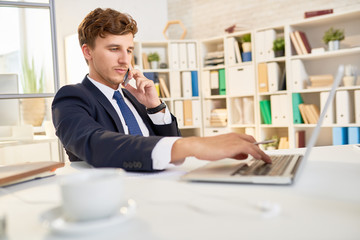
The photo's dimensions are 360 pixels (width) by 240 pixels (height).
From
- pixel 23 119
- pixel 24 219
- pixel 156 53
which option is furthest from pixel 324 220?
pixel 156 53

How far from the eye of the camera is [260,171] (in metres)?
0.93

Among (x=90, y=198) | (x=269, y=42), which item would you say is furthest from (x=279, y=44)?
(x=90, y=198)

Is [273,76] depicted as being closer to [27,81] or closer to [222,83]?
[222,83]

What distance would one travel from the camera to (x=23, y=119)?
288 cm

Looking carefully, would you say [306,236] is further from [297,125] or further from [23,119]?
[297,125]

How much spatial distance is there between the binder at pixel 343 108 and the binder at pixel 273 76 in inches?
27.9

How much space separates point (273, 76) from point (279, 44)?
370 mm

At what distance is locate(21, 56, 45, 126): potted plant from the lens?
2857 mm

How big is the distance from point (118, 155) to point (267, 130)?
12.4 ft

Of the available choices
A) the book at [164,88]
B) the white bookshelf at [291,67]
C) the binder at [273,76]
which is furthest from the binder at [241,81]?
the book at [164,88]

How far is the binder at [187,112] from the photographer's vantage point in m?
4.90

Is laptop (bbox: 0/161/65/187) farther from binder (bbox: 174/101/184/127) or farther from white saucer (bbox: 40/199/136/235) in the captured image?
binder (bbox: 174/101/184/127)

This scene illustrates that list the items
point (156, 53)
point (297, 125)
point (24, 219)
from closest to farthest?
point (24, 219)
point (297, 125)
point (156, 53)

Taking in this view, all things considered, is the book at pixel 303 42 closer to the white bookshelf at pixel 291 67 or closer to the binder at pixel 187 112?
the white bookshelf at pixel 291 67
